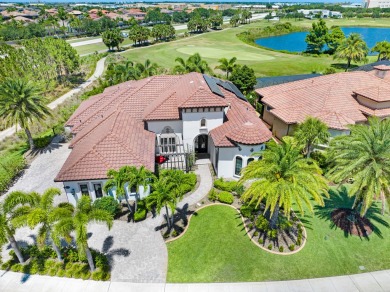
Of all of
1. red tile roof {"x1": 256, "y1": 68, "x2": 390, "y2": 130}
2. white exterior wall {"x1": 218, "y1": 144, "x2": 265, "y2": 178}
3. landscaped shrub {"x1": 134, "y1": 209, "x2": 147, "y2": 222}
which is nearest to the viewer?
landscaped shrub {"x1": 134, "y1": 209, "x2": 147, "y2": 222}

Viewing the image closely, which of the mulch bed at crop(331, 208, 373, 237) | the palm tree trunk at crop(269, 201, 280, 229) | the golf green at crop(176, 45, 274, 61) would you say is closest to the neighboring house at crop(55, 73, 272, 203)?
the palm tree trunk at crop(269, 201, 280, 229)

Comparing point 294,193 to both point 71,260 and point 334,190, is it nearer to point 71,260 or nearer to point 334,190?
point 334,190

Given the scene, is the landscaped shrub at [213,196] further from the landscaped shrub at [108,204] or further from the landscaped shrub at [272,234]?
the landscaped shrub at [108,204]

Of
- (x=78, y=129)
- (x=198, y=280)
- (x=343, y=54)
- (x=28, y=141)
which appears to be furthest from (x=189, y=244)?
(x=343, y=54)

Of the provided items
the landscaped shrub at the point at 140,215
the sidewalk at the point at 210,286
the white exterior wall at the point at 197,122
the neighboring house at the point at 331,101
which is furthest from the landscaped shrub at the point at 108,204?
the neighboring house at the point at 331,101

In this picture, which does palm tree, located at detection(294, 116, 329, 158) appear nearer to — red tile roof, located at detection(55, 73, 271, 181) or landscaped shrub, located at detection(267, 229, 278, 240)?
red tile roof, located at detection(55, 73, 271, 181)
